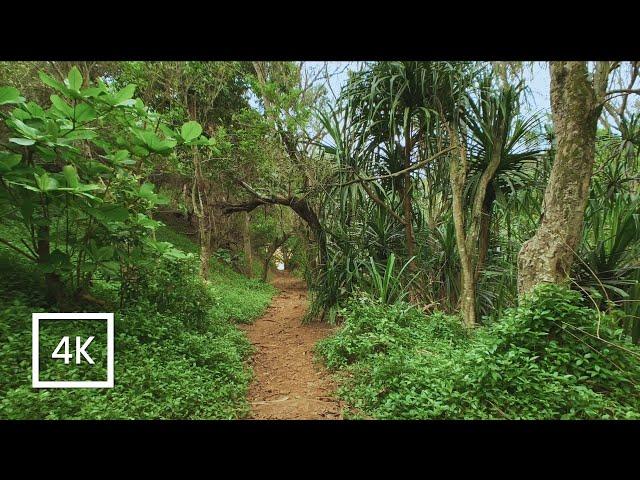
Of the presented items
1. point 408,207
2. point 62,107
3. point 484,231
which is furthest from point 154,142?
point 484,231

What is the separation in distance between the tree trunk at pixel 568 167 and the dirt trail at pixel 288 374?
1.44 meters

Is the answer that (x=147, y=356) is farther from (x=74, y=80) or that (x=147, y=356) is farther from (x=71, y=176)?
(x=74, y=80)

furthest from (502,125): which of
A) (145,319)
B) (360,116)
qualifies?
(145,319)

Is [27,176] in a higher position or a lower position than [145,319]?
higher

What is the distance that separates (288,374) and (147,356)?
1033 mm

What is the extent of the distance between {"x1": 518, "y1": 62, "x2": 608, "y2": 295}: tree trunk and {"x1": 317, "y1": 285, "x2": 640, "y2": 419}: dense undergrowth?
27 cm

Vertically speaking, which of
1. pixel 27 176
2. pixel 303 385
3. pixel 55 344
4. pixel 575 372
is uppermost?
pixel 27 176

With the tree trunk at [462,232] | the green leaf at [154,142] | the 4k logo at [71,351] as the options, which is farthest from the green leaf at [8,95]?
the tree trunk at [462,232]

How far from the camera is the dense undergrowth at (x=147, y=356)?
1377 mm

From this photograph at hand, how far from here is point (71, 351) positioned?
1688 millimetres
